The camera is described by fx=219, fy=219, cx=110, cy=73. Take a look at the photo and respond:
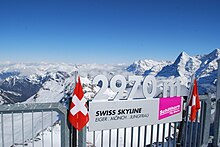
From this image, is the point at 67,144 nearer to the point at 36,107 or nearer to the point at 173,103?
the point at 36,107

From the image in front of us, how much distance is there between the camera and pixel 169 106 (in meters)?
5.00

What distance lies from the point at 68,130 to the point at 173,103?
251 cm

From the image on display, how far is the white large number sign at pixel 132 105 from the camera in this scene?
4.11 metres

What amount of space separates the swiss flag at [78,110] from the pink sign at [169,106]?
1862mm

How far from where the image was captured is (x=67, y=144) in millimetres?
3869

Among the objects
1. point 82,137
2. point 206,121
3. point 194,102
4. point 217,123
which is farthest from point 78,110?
point 217,123

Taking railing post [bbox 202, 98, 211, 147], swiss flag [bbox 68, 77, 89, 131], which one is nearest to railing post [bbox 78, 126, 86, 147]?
swiss flag [bbox 68, 77, 89, 131]

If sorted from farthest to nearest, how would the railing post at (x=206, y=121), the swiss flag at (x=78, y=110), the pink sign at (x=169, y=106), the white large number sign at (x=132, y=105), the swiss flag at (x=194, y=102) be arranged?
the railing post at (x=206, y=121), the swiss flag at (x=194, y=102), the pink sign at (x=169, y=106), the white large number sign at (x=132, y=105), the swiss flag at (x=78, y=110)

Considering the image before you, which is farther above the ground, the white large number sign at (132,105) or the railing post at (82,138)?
the white large number sign at (132,105)

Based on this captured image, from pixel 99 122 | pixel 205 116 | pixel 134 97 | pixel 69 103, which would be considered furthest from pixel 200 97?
pixel 69 103

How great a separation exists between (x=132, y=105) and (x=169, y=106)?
1.05 meters

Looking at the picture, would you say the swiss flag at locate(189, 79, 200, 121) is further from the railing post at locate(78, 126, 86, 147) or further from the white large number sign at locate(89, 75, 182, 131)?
the railing post at locate(78, 126, 86, 147)

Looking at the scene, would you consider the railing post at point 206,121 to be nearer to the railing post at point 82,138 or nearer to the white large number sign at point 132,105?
the white large number sign at point 132,105

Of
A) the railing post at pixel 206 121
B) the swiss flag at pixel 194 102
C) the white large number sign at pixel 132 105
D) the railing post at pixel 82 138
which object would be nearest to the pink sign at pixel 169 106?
the white large number sign at pixel 132 105
